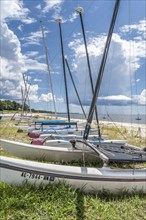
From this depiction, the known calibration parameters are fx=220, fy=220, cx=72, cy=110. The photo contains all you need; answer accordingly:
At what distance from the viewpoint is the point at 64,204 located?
13.7 ft

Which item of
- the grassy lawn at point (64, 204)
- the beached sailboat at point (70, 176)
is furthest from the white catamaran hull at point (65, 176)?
the grassy lawn at point (64, 204)

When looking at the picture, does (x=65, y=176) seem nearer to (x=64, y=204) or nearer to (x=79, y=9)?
(x=64, y=204)

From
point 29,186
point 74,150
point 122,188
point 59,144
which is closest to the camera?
point 29,186

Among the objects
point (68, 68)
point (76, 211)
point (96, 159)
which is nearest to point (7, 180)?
point (76, 211)

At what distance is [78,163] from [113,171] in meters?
1.97

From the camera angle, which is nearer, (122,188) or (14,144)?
(122,188)

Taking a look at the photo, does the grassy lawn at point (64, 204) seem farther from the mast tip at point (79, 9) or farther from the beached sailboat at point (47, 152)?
the mast tip at point (79, 9)

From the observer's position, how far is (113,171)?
16.5 feet

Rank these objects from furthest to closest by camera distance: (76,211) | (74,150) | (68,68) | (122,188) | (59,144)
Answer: (68,68) < (59,144) < (74,150) < (122,188) < (76,211)

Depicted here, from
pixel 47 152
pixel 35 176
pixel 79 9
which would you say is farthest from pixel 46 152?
pixel 79 9

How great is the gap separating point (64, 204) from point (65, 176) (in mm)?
677

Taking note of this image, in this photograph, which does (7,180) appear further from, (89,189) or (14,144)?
(14,144)

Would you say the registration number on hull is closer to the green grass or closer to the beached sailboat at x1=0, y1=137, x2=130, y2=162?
the green grass

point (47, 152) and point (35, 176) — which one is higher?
point (47, 152)
